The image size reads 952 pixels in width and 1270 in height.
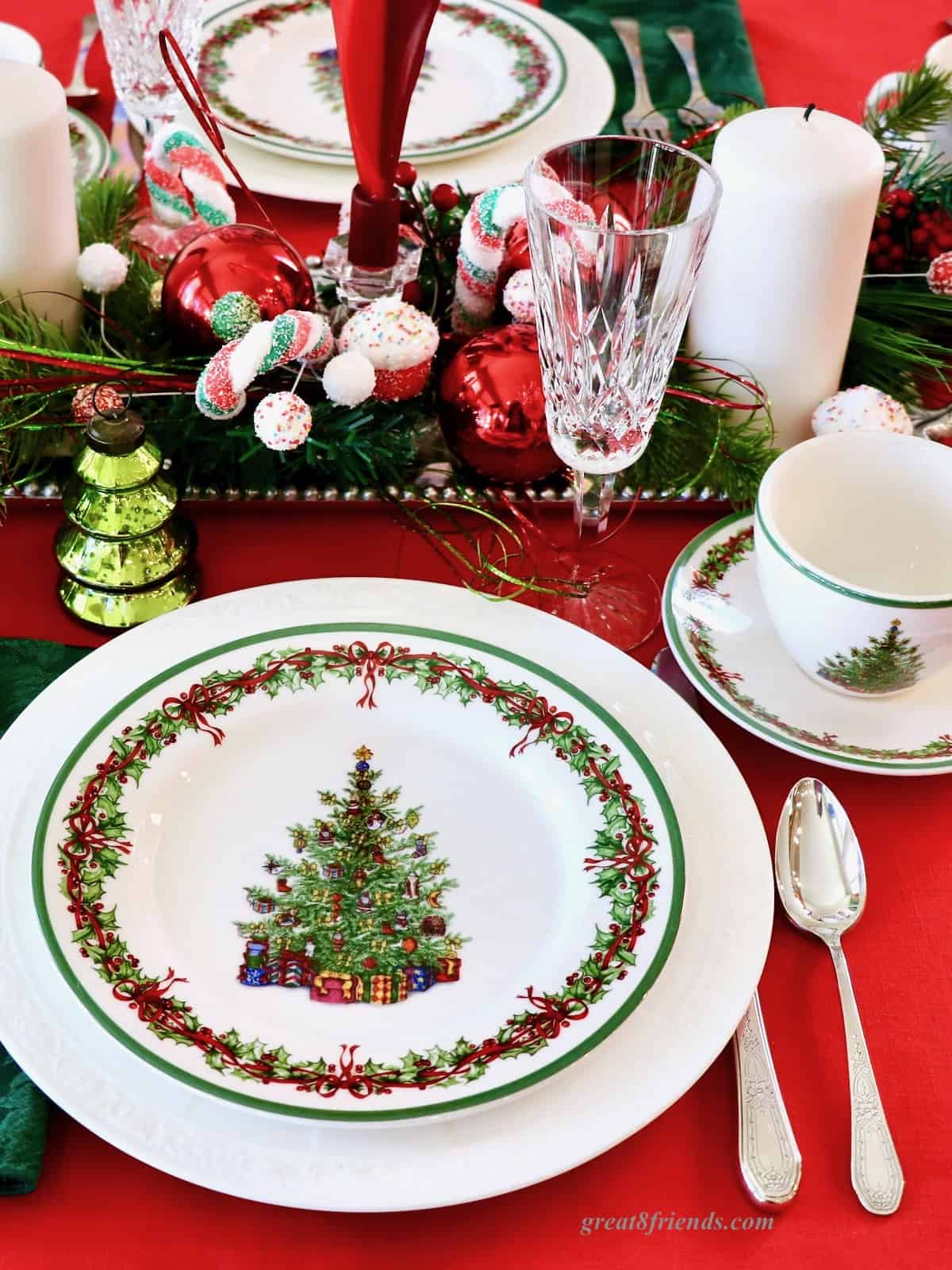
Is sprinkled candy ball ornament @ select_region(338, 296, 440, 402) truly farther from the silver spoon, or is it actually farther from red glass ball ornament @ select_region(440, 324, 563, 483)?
the silver spoon

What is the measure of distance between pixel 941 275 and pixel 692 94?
35 centimetres

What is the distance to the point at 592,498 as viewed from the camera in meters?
0.69

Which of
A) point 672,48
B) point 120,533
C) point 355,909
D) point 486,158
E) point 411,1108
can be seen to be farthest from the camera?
point 672,48

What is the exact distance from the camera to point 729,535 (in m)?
0.71

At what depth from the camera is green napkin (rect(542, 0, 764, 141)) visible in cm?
105

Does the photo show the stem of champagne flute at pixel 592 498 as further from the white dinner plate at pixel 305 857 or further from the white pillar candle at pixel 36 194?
the white pillar candle at pixel 36 194

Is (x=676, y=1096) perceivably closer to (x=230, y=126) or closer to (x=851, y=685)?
(x=851, y=685)

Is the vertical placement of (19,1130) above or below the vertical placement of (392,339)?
below

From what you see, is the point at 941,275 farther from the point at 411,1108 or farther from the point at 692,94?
the point at 411,1108

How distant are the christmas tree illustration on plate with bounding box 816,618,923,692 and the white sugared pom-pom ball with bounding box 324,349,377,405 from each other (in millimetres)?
285

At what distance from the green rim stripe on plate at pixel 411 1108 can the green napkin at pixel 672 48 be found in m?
0.59

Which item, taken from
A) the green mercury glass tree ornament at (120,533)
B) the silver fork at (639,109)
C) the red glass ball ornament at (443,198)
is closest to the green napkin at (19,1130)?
the green mercury glass tree ornament at (120,533)

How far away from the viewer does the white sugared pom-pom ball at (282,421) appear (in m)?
0.64

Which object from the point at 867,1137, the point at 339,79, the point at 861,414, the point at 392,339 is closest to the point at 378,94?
the point at 392,339
